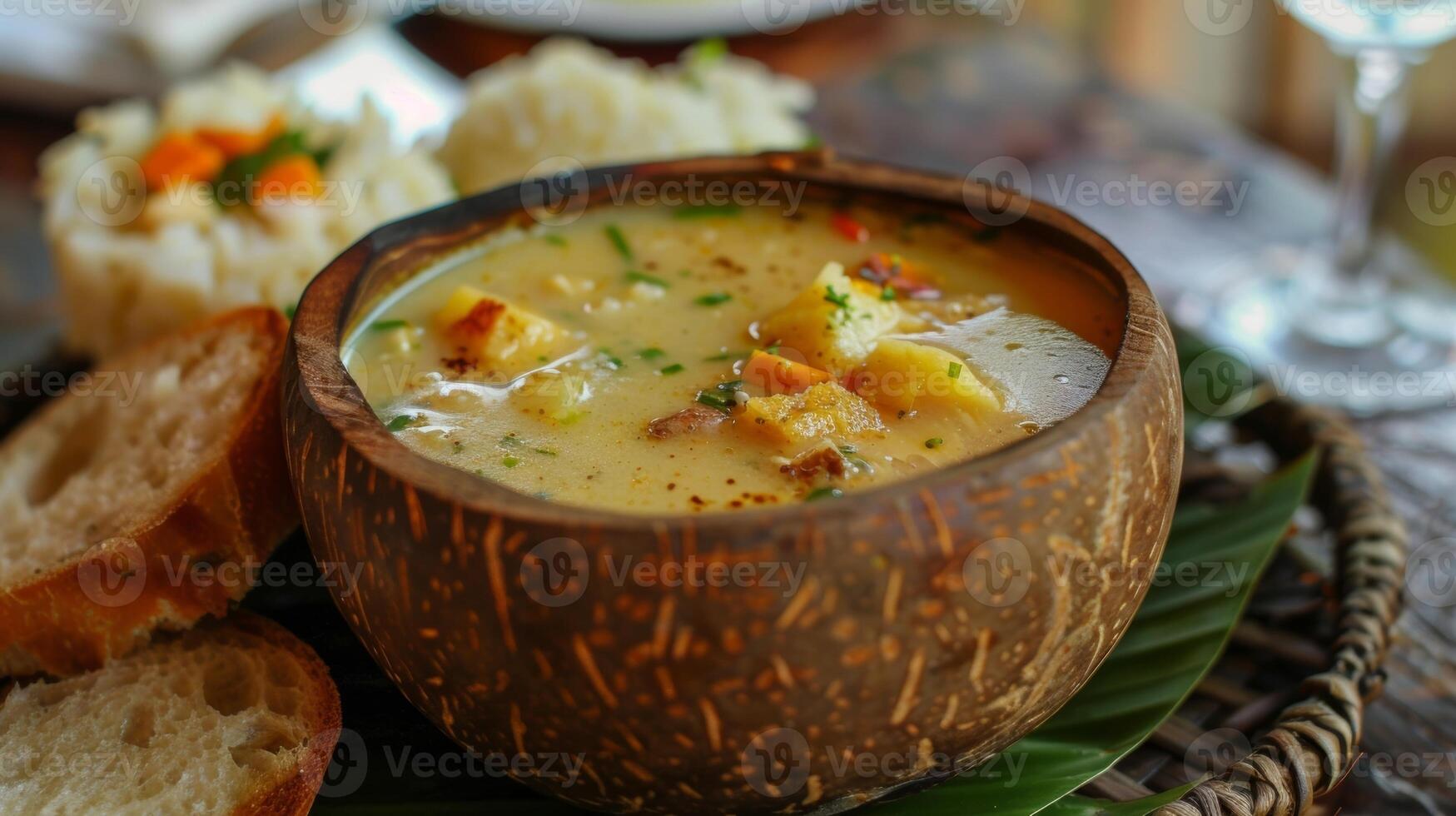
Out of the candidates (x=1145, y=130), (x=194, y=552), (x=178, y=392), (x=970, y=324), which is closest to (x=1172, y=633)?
(x=970, y=324)

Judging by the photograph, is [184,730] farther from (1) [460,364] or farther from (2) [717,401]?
(2) [717,401]

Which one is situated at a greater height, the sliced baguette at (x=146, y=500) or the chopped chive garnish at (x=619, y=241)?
the chopped chive garnish at (x=619, y=241)

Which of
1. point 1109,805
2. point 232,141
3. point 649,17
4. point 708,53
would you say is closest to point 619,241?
point 1109,805

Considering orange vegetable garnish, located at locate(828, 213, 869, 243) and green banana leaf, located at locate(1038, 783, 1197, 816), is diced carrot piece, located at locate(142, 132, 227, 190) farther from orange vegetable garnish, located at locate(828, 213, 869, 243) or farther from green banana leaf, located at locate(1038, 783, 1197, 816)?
green banana leaf, located at locate(1038, 783, 1197, 816)

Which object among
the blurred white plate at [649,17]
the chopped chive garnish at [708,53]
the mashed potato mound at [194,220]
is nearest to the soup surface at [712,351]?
the mashed potato mound at [194,220]

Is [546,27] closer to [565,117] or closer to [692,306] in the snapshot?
[565,117]

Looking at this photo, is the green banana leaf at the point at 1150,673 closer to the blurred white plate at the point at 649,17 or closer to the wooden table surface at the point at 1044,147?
the wooden table surface at the point at 1044,147
